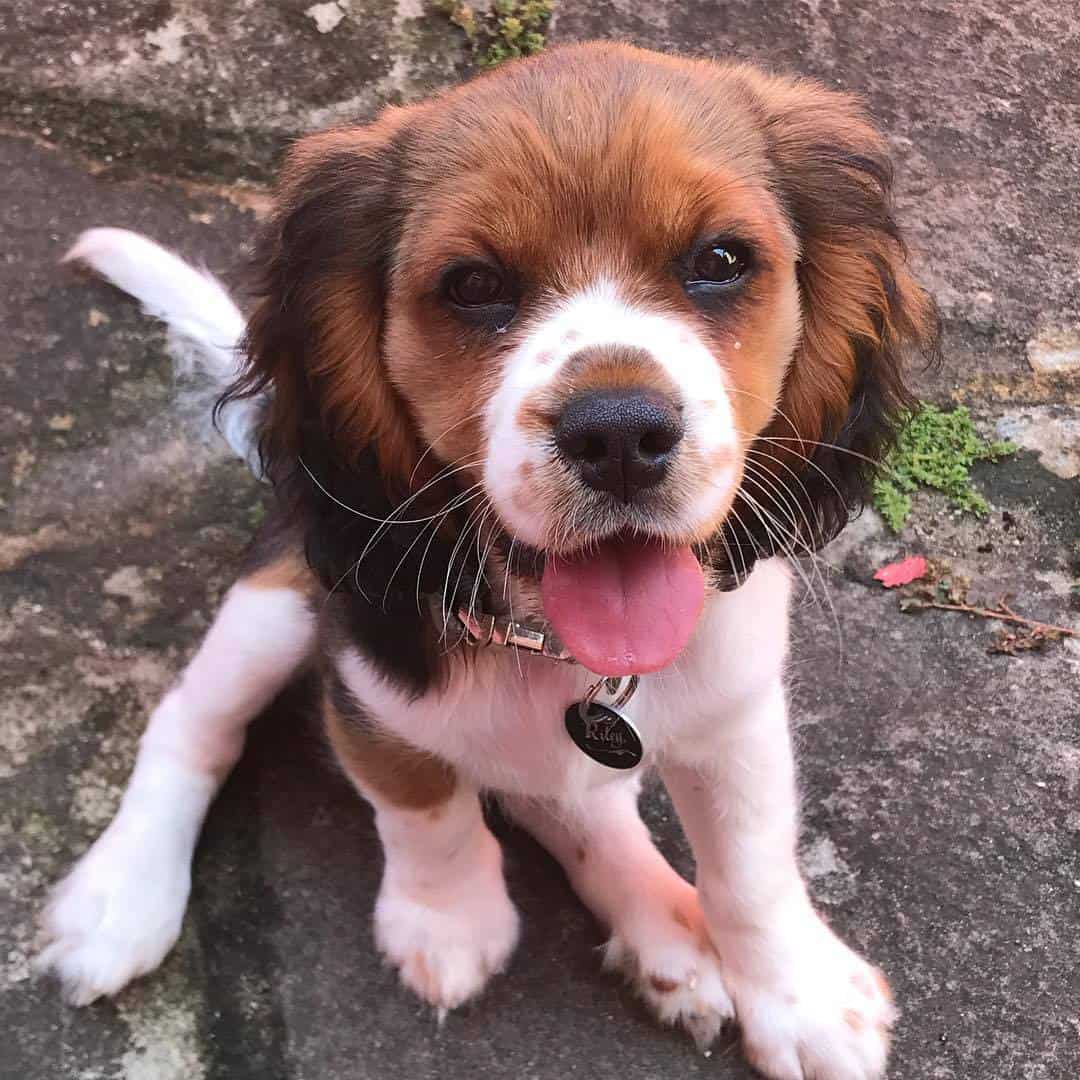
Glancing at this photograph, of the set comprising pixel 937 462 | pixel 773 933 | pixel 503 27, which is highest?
pixel 503 27

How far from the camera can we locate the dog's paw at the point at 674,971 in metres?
2.34

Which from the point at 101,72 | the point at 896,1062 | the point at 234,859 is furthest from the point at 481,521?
the point at 101,72

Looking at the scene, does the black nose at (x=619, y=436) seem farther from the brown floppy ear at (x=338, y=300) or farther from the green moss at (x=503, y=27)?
the green moss at (x=503, y=27)

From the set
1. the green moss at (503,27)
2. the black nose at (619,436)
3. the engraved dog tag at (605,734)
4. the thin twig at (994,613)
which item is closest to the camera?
the black nose at (619,436)

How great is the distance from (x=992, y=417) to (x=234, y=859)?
2.13m

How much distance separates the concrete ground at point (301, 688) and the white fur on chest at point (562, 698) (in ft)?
2.08

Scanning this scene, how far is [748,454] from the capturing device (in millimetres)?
1798

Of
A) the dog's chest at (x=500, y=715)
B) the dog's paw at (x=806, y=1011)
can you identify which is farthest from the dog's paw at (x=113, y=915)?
the dog's paw at (x=806, y=1011)

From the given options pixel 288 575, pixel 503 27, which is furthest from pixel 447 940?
pixel 503 27

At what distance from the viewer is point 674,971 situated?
234 cm

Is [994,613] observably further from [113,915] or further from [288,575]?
[113,915]

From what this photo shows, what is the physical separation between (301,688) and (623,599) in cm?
131

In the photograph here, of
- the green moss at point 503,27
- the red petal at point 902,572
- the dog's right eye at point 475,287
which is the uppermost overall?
the dog's right eye at point 475,287

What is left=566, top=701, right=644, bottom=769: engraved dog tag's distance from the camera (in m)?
1.96
